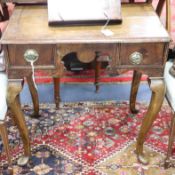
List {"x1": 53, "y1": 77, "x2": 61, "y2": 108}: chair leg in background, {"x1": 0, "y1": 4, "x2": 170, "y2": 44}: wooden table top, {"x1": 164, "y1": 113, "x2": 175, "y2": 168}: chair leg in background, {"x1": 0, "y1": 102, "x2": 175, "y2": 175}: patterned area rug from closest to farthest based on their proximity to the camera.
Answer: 1. {"x1": 0, "y1": 4, "x2": 170, "y2": 44}: wooden table top
2. {"x1": 164, "y1": 113, "x2": 175, "y2": 168}: chair leg in background
3. {"x1": 0, "y1": 102, "x2": 175, "y2": 175}: patterned area rug
4. {"x1": 53, "y1": 77, "x2": 61, "y2": 108}: chair leg in background

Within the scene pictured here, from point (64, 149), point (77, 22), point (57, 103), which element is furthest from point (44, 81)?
point (77, 22)

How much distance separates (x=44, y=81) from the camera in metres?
2.36

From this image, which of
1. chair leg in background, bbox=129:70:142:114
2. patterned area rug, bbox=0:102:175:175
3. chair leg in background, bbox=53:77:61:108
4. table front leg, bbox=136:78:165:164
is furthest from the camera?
chair leg in background, bbox=53:77:61:108

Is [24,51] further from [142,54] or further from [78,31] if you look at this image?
[142,54]

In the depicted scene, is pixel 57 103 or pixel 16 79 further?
pixel 57 103

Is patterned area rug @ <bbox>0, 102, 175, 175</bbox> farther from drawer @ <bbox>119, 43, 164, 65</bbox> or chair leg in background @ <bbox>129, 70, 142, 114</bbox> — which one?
drawer @ <bbox>119, 43, 164, 65</bbox>

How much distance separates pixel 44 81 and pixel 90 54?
3.56ft

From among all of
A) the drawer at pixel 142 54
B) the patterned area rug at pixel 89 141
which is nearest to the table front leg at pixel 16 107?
the patterned area rug at pixel 89 141

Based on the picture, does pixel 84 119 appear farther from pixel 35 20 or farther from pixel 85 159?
pixel 35 20

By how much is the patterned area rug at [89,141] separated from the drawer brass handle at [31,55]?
67cm

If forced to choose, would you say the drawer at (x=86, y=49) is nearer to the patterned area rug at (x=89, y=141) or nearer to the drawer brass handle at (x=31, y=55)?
the drawer brass handle at (x=31, y=55)

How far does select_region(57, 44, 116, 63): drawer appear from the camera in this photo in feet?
4.31

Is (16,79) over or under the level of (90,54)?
under

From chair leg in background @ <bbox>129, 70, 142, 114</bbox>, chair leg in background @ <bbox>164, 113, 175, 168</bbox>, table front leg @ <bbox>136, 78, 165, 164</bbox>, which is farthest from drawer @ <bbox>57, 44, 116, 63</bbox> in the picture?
chair leg in background @ <bbox>129, 70, 142, 114</bbox>
